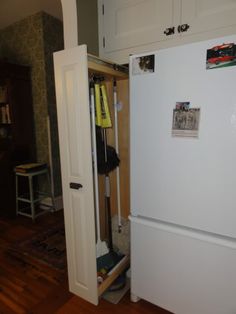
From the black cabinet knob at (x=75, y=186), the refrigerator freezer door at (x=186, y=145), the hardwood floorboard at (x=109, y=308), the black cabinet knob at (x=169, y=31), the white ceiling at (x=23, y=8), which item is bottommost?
the hardwood floorboard at (x=109, y=308)

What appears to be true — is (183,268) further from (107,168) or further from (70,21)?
(70,21)

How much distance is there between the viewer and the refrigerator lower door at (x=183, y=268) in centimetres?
117

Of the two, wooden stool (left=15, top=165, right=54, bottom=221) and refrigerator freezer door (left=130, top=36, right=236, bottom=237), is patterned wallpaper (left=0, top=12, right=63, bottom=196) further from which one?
refrigerator freezer door (left=130, top=36, right=236, bottom=237)

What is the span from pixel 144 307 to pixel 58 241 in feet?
4.15

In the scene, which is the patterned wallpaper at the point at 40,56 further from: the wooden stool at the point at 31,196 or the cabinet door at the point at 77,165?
the cabinet door at the point at 77,165

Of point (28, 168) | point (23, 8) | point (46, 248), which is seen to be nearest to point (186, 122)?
point (46, 248)

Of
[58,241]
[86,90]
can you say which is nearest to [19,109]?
[58,241]

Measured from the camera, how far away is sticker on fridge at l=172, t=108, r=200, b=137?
112 cm

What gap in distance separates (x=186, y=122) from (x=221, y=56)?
0.34m

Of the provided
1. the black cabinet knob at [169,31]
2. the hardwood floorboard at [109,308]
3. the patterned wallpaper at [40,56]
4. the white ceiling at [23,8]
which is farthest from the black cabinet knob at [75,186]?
the white ceiling at [23,8]

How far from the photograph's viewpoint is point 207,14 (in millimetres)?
1241

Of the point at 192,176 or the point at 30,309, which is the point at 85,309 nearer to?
the point at 30,309

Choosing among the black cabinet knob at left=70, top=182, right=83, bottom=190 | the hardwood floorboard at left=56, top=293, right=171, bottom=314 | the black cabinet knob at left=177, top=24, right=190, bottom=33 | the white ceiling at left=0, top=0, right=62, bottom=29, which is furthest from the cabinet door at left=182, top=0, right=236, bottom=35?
the white ceiling at left=0, top=0, right=62, bottom=29

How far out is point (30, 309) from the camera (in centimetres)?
161
